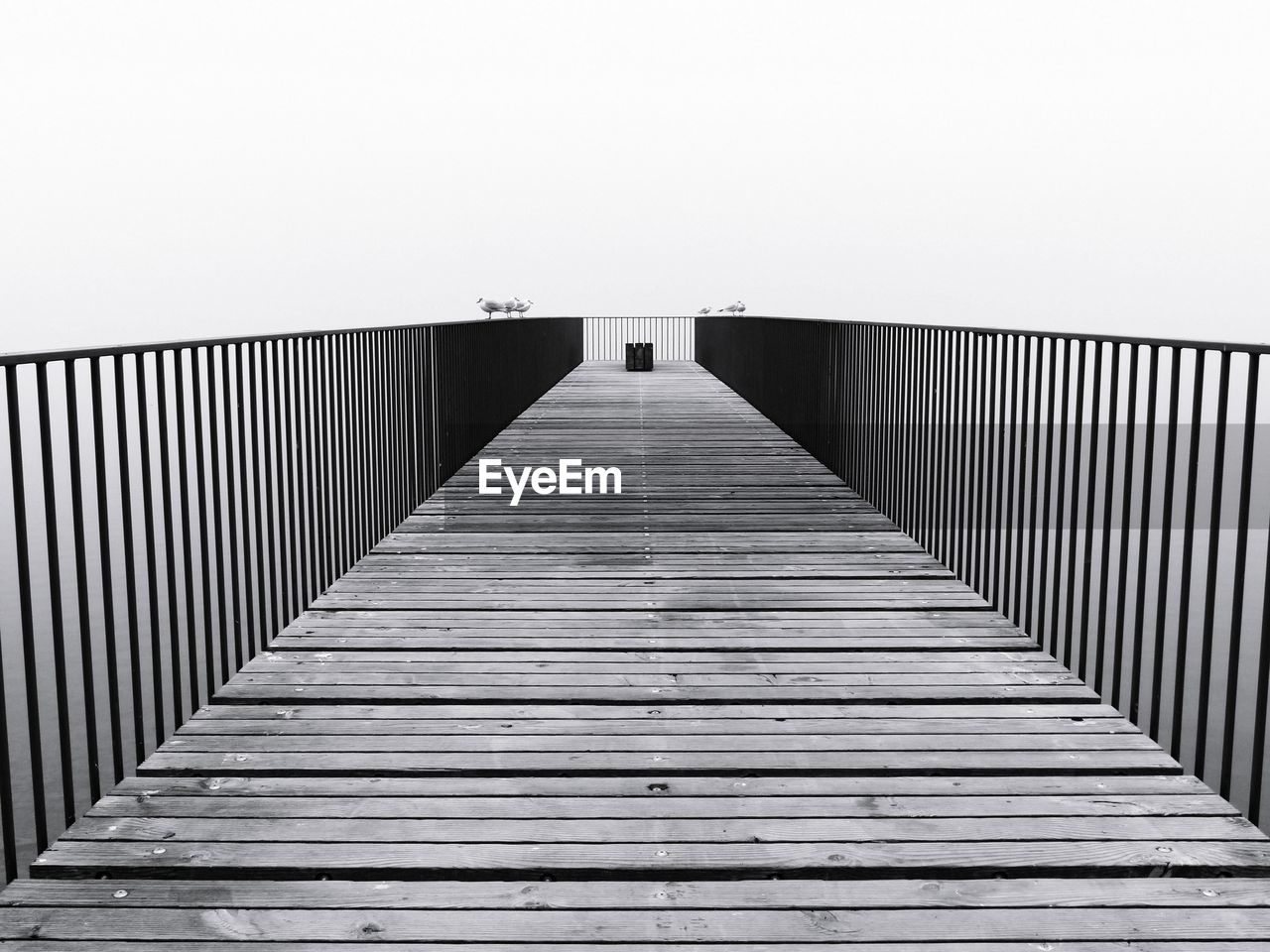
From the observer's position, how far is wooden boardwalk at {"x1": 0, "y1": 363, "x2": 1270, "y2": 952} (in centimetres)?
219

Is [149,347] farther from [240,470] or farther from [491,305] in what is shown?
[491,305]

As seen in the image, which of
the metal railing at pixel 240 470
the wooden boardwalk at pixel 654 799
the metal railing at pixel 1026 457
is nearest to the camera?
the wooden boardwalk at pixel 654 799

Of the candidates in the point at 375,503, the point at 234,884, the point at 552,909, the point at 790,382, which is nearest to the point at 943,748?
the point at 552,909

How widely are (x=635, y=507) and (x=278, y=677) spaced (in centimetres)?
335

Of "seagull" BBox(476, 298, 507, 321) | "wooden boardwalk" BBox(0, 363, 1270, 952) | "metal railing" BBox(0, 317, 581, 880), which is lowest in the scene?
"wooden boardwalk" BBox(0, 363, 1270, 952)

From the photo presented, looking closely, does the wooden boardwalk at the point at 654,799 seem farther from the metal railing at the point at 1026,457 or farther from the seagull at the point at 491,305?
the seagull at the point at 491,305

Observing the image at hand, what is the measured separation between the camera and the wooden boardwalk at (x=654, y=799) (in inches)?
86.1

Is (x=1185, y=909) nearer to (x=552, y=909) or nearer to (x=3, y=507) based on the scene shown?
(x=552, y=909)

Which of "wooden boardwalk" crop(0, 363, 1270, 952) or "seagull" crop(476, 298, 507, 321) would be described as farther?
"seagull" crop(476, 298, 507, 321)

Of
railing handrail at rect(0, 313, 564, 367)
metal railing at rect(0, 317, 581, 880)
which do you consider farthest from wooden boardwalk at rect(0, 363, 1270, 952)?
railing handrail at rect(0, 313, 564, 367)

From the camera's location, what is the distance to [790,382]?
1007 cm

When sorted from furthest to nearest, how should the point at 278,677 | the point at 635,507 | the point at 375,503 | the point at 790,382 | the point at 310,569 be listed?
the point at 790,382 → the point at 635,507 → the point at 375,503 → the point at 310,569 → the point at 278,677

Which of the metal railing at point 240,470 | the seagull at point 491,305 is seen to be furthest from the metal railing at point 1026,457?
the seagull at point 491,305

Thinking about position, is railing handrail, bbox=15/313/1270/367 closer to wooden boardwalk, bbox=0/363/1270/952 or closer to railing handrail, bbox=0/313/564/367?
railing handrail, bbox=0/313/564/367
